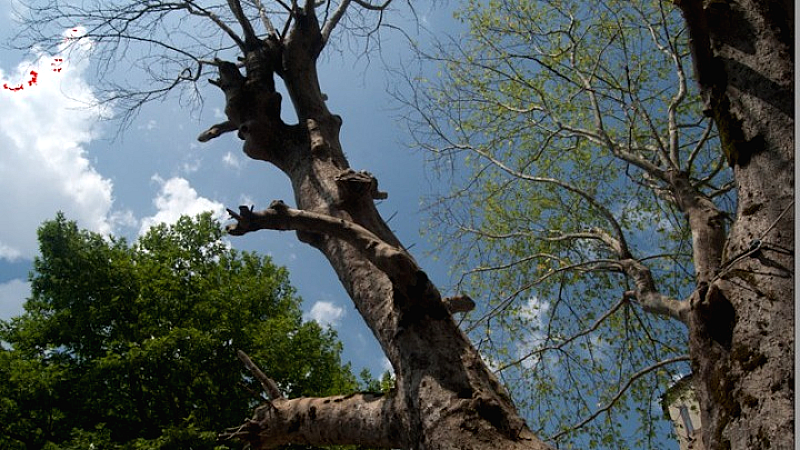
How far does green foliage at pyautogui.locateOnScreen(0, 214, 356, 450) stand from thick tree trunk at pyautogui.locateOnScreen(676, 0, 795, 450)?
905 centimetres

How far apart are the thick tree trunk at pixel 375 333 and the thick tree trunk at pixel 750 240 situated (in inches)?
36.0

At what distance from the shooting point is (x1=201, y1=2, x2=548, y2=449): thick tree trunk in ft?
9.14

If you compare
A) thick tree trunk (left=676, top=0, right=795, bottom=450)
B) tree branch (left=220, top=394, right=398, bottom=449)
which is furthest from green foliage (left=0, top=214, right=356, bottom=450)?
thick tree trunk (left=676, top=0, right=795, bottom=450)

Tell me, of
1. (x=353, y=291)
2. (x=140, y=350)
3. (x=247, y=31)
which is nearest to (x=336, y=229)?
(x=353, y=291)

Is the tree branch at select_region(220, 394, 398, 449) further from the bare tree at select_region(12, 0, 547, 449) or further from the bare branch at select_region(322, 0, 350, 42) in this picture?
the bare branch at select_region(322, 0, 350, 42)

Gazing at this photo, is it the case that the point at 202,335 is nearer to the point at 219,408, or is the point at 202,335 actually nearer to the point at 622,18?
the point at 219,408

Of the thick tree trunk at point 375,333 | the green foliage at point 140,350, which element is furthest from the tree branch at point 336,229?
the green foliage at point 140,350

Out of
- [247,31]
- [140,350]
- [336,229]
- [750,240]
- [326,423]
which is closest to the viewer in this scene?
[750,240]

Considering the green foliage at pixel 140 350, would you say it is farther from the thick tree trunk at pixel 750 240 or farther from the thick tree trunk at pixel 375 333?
the thick tree trunk at pixel 750 240

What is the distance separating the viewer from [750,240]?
9.79 ft

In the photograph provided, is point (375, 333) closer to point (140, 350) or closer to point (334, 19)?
point (334, 19)

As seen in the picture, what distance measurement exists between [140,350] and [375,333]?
922 centimetres

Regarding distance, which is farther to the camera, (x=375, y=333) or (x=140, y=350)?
(x=140, y=350)

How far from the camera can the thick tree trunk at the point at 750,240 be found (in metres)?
2.55
